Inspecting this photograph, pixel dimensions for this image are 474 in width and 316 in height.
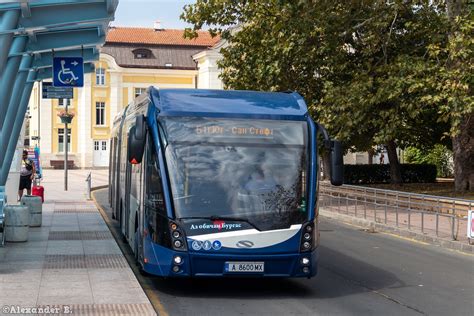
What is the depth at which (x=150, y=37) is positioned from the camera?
80.0 m

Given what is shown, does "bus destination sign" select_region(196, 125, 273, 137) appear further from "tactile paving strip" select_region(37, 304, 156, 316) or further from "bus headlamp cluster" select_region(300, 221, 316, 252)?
"tactile paving strip" select_region(37, 304, 156, 316)

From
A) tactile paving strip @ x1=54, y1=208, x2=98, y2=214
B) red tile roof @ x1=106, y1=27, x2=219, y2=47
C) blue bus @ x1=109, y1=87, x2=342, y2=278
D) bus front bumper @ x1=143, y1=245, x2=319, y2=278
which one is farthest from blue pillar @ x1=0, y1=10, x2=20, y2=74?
red tile roof @ x1=106, y1=27, x2=219, y2=47

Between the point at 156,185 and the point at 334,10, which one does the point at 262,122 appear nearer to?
the point at 156,185

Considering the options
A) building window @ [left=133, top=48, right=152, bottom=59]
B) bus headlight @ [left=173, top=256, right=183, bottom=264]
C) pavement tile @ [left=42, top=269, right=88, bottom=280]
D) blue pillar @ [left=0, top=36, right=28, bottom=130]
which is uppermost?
building window @ [left=133, top=48, right=152, bottom=59]

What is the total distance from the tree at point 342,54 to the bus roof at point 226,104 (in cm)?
1269

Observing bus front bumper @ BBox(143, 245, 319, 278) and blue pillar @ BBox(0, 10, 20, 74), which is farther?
blue pillar @ BBox(0, 10, 20, 74)

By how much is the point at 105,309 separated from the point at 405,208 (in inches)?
498

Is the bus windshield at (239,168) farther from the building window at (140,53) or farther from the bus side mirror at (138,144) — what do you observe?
the building window at (140,53)

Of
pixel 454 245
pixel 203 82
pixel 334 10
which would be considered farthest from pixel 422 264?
pixel 203 82

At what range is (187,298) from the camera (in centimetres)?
1031

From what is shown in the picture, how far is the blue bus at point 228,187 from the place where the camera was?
10188mm

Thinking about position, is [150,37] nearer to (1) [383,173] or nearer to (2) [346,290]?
(1) [383,173]

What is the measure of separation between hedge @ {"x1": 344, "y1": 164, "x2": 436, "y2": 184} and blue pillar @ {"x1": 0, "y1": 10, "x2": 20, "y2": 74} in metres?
28.2

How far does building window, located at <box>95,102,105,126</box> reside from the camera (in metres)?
77.0
